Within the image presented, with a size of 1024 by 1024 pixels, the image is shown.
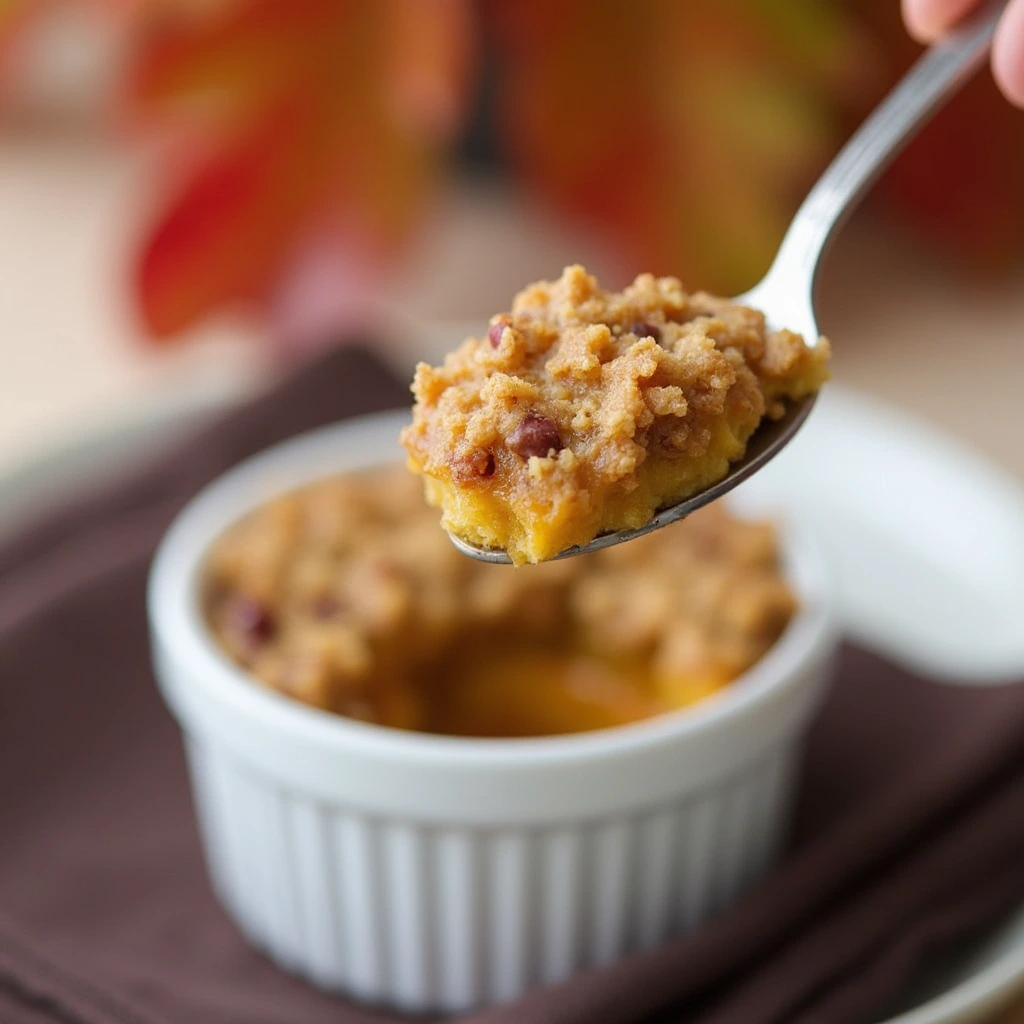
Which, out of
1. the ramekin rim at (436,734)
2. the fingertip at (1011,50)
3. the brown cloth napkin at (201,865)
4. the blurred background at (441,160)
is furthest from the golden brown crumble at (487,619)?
the blurred background at (441,160)

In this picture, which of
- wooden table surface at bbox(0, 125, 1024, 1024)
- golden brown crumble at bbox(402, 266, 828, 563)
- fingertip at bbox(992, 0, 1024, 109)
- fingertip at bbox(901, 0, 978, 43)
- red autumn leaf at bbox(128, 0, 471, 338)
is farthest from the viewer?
wooden table surface at bbox(0, 125, 1024, 1024)

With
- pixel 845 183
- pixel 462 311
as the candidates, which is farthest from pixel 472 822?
pixel 462 311

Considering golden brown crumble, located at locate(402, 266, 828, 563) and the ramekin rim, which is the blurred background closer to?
the ramekin rim

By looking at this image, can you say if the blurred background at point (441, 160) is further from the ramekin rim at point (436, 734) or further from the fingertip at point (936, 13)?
the fingertip at point (936, 13)

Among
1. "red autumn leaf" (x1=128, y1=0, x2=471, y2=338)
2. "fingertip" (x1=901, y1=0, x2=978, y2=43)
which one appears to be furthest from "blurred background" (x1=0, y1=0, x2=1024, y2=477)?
"fingertip" (x1=901, y1=0, x2=978, y2=43)

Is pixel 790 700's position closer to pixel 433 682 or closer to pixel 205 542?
pixel 433 682

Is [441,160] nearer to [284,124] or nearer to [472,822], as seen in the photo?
[284,124]
